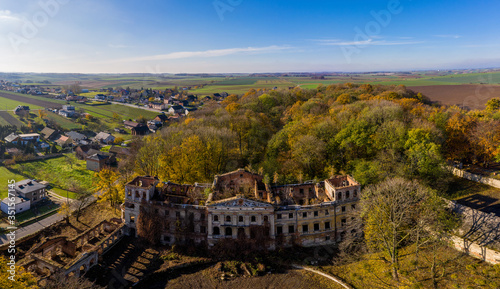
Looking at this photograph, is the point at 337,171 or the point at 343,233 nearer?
the point at 343,233

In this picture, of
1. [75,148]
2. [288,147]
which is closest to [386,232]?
[288,147]

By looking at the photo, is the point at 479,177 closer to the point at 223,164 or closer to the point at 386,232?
the point at 386,232

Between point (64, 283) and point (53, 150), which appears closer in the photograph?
point (64, 283)

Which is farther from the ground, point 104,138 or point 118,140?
point 104,138

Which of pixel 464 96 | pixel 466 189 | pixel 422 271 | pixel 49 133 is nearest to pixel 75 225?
pixel 422 271

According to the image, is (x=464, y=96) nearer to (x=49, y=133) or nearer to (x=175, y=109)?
(x=175, y=109)

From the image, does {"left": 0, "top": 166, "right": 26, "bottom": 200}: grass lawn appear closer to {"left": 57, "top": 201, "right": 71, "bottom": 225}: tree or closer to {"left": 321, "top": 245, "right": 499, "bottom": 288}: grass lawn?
{"left": 57, "top": 201, "right": 71, "bottom": 225}: tree

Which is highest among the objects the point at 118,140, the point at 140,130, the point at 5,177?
the point at 140,130
